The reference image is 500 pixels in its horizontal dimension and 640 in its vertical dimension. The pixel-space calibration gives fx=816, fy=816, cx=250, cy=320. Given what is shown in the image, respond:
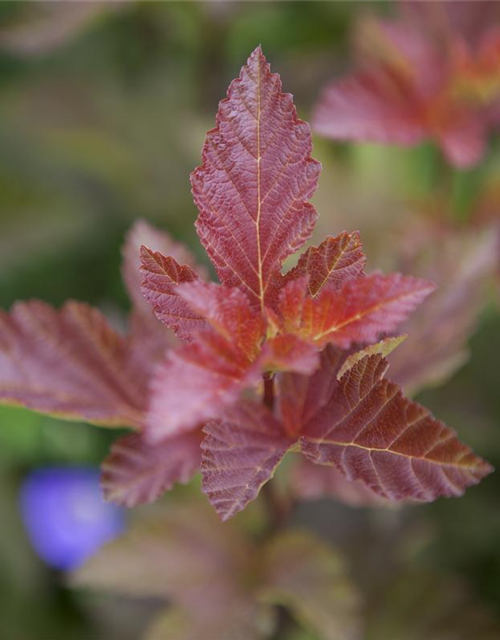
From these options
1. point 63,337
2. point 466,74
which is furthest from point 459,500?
point 63,337

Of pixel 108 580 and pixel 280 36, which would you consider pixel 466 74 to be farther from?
pixel 108 580

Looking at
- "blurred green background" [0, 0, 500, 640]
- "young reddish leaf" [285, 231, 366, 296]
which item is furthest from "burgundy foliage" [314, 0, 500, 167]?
"young reddish leaf" [285, 231, 366, 296]

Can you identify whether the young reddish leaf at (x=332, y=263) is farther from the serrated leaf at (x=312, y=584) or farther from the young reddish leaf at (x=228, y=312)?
the serrated leaf at (x=312, y=584)

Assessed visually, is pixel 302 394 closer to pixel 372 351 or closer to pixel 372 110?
pixel 372 351

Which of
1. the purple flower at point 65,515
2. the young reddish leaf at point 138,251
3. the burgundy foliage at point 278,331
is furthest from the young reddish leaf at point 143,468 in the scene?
the purple flower at point 65,515

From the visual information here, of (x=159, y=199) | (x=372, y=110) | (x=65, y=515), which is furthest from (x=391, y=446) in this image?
(x=65, y=515)

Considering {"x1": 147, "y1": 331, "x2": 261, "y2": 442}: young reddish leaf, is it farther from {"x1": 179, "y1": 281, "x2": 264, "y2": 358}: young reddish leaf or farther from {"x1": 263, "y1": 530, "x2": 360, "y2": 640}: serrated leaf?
{"x1": 263, "y1": 530, "x2": 360, "y2": 640}: serrated leaf
